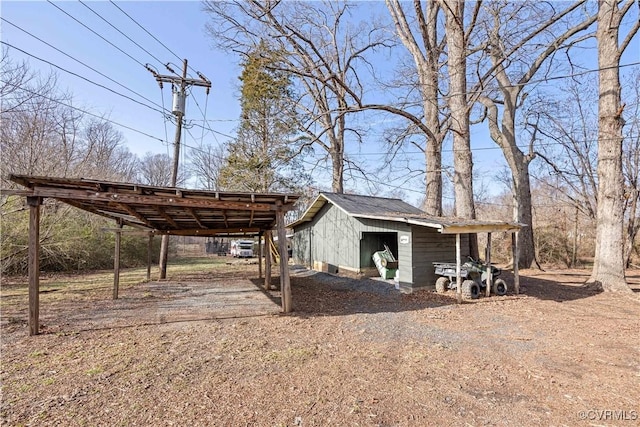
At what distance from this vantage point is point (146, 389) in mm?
3150

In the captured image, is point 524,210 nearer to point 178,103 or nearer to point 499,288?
point 499,288

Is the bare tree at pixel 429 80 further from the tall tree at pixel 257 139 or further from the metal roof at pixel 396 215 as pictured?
the tall tree at pixel 257 139

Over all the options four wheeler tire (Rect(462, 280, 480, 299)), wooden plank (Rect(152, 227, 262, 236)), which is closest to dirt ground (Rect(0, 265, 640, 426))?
four wheeler tire (Rect(462, 280, 480, 299))

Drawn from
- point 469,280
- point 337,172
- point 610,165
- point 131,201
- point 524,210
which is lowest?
point 469,280

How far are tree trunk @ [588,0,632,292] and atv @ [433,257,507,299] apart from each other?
10.3ft

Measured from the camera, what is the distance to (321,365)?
380 centimetres

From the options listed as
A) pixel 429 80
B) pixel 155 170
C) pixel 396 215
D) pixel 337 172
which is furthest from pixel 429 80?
pixel 155 170

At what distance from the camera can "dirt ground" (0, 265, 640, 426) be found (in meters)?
2.74

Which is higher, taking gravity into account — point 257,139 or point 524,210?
point 257,139

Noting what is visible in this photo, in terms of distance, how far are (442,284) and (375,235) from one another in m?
4.07

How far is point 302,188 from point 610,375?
58.3 feet

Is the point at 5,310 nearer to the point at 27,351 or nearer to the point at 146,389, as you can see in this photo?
the point at 27,351

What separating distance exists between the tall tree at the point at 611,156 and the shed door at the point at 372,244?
20.6 ft

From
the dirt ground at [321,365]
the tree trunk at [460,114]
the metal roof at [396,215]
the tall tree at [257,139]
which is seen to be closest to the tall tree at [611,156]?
the dirt ground at [321,365]
